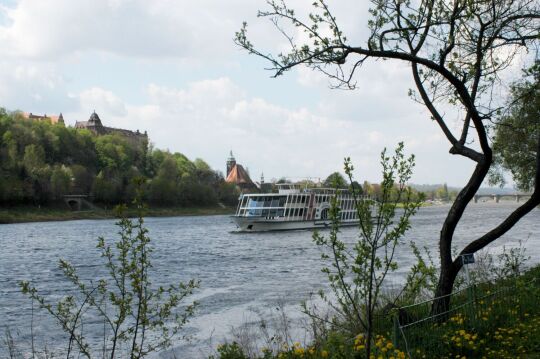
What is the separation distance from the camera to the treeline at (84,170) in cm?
10106

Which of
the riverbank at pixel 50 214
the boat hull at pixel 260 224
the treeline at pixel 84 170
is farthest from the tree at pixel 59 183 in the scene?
the boat hull at pixel 260 224

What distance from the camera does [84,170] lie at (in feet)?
383

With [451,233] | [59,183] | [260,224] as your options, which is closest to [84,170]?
[59,183]

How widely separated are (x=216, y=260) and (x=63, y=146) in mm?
100231

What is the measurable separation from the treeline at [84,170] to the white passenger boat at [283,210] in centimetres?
2544

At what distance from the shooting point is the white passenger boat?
6669 cm

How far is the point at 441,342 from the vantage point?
8.99 m

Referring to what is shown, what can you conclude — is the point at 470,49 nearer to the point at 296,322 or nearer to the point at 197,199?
the point at 296,322

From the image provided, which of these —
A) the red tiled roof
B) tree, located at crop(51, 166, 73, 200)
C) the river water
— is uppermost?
the red tiled roof

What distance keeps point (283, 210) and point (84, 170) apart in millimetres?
60883

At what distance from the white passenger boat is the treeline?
83.5ft

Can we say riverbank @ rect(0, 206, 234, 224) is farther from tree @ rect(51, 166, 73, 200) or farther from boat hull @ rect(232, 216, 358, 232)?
boat hull @ rect(232, 216, 358, 232)

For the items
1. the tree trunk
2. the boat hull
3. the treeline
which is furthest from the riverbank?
the tree trunk

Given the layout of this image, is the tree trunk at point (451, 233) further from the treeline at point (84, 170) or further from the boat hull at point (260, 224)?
the treeline at point (84, 170)
